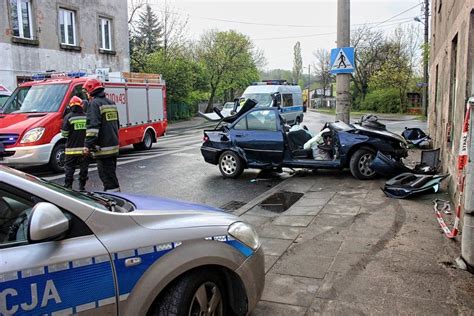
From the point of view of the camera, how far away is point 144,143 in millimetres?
15430

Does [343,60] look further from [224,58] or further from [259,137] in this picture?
[224,58]

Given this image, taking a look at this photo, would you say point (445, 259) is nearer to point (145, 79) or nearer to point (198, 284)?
point (198, 284)

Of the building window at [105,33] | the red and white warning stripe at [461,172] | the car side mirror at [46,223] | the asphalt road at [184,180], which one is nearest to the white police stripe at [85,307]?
the car side mirror at [46,223]

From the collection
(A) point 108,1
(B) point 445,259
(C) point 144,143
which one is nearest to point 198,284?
(B) point 445,259

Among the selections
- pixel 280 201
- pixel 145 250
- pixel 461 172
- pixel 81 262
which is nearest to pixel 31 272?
pixel 81 262

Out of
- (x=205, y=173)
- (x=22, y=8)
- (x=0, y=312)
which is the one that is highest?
(x=22, y=8)

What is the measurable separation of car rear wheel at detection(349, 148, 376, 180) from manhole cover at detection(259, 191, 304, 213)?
160 cm

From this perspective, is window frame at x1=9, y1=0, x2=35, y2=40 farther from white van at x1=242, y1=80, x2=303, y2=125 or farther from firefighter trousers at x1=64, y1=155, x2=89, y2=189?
firefighter trousers at x1=64, y1=155, x2=89, y2=189

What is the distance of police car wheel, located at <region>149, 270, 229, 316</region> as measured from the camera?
109 inches

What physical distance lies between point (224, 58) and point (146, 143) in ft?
95.0

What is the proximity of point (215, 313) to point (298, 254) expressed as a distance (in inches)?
80.9

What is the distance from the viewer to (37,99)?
37.8ft

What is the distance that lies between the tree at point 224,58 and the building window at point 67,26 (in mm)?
21131

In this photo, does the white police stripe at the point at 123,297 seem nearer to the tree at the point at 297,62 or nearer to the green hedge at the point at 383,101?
the green hedge at the point at 383,101
